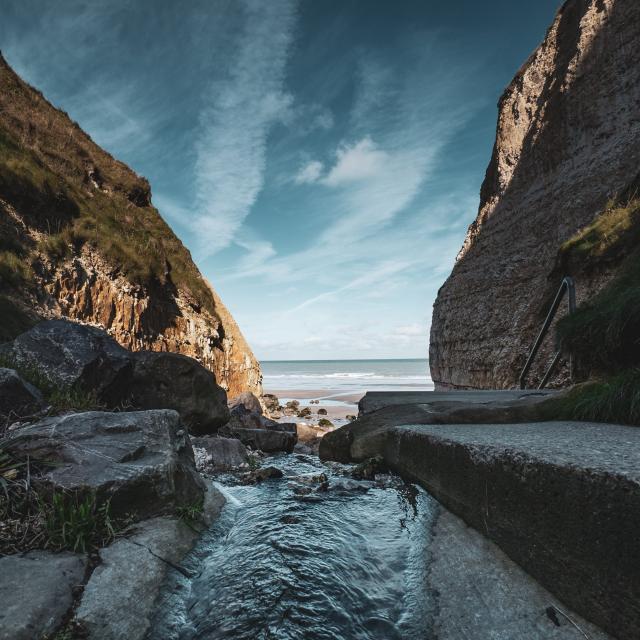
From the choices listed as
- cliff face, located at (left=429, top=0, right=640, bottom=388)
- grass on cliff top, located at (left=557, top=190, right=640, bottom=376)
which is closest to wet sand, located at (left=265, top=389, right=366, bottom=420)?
cliff face, located at (left=429, top=0, right=640, bottom=388)

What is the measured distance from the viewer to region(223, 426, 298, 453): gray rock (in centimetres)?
796

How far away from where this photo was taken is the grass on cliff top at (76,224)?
10883 mm

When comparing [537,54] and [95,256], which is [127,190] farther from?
[537,54]

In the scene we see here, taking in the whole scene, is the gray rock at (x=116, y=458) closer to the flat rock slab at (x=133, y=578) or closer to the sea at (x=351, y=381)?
the flat rock slab at (x=133, y=578)

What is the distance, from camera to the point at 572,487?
1503mm

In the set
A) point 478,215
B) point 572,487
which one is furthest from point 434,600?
point 478,215

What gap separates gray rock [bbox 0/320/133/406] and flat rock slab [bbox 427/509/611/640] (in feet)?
16.5

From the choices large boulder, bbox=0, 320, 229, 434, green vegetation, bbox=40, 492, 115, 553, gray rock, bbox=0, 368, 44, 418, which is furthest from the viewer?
large boulder, bbox=0, 320, 229, 434

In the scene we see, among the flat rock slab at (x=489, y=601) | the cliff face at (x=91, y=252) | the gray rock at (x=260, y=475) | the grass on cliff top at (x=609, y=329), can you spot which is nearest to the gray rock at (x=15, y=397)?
the gray rock at (x=260, y=475)

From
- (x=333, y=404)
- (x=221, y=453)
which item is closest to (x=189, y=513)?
(x=221, y=453)

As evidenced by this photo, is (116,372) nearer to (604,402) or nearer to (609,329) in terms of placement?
(604,402)

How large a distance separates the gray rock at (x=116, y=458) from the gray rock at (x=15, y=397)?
0.43m

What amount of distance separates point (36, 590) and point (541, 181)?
72.3ft

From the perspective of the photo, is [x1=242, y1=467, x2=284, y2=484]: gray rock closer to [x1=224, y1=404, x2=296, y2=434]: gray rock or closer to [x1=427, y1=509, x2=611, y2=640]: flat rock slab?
[x1=427, y1=509, x2=611, y2=640]: flat rock slab
